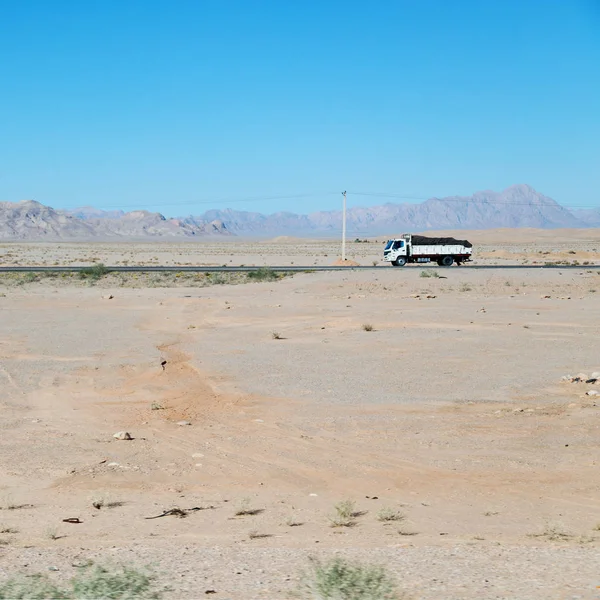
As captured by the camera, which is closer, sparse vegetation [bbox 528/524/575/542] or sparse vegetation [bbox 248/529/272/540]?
sparse vegetation [bbox 528/524/575/542]

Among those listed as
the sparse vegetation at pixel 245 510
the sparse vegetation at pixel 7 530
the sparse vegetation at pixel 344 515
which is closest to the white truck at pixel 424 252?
the sparse vegetation at pixel 245 510

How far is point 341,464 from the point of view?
41.2 feet

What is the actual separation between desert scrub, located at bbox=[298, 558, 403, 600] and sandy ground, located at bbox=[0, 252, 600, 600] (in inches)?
9.7

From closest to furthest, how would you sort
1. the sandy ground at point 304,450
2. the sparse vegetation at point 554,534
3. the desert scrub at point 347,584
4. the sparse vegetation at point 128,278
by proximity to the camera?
the desert scrub at point 347,584, the sandy ground at point 304,450, the sparse vegetation at point 554,534, the sparse vegetation at point 128,278

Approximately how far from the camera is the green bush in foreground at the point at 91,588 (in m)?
6.15

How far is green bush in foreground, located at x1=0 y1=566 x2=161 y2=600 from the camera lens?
615cm

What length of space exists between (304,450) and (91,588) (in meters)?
7.32

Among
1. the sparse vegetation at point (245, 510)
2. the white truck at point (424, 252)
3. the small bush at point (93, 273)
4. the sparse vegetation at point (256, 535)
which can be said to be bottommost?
the sparse vegetation at point (245, 510)

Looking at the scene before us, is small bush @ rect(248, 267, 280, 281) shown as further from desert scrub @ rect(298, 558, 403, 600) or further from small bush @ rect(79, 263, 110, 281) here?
desert scrub @ rect(298, 558, 403, 600)

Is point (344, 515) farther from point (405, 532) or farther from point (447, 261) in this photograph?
point (447, 261)

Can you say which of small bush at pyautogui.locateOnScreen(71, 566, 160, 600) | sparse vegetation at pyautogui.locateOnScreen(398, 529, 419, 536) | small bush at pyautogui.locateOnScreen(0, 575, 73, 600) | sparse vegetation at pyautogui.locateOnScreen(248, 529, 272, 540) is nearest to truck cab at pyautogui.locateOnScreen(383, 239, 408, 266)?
sparse vegetation at pyautogui.locateOnScreen(398, 529, 419, 536)

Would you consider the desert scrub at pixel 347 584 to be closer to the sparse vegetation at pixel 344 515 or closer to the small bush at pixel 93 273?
the sparse vegetation at pixel 344 515

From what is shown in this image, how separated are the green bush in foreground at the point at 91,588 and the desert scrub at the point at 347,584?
1165 mm

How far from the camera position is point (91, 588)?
6.23m
